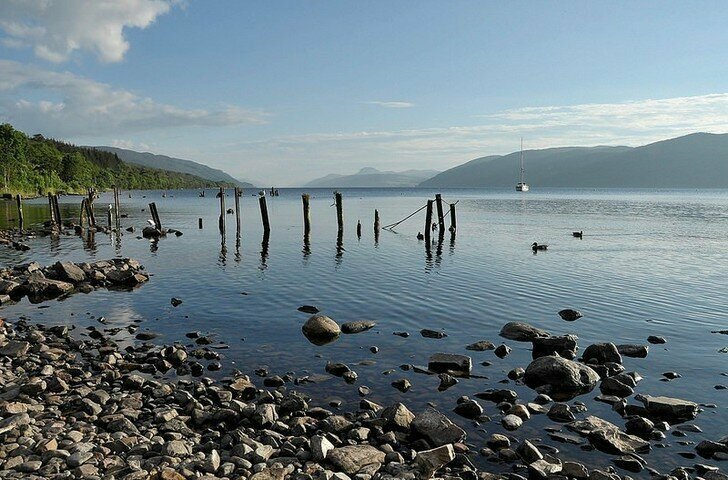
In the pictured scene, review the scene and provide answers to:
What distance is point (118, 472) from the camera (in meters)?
8.36

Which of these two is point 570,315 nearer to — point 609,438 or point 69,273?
point 609,438

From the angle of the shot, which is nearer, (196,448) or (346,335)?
(196,448)

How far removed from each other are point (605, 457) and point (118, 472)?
9.03 metres

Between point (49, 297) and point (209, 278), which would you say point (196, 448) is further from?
point (209, 278)

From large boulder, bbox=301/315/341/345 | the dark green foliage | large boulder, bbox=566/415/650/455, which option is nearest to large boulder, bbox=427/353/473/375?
large boulder, bbox=566/415/650/455

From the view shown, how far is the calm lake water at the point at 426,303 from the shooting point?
1407 centimetres

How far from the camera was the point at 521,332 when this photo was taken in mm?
18141

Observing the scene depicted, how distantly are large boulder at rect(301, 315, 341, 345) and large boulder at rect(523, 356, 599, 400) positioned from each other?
22.8 feet

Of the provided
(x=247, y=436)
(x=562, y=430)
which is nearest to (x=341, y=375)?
(x=247, y=436)

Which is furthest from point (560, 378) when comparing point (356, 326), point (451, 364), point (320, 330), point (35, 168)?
point (35, 168)

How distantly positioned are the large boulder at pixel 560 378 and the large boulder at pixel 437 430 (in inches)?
155

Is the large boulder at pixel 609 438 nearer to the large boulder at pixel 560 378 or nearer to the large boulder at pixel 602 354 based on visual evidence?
the large boulder at pixel 560 378

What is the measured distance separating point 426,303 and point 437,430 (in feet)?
43.1

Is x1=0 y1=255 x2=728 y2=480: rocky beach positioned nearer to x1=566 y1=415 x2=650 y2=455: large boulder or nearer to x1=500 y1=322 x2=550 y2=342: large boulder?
x1=566 y1=415 x2=650 y2=455: large boulder
